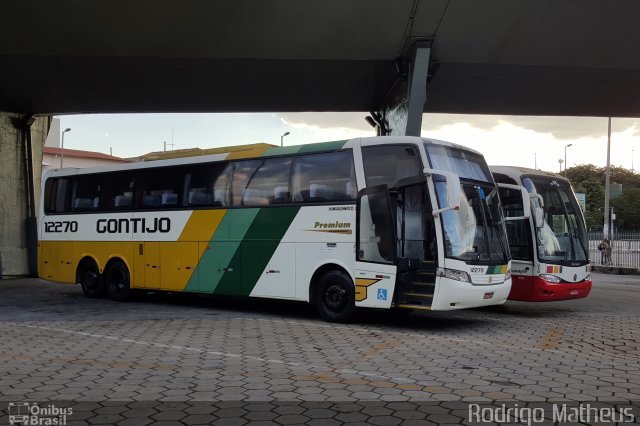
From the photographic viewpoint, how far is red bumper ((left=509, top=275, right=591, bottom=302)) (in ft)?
41.0

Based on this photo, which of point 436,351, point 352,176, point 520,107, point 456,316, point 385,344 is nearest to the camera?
point 436,351

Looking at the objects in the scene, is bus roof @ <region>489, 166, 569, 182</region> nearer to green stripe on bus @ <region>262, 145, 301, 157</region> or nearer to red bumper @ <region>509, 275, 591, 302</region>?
red bumper @ <region>509, 275, 591, 302</region>

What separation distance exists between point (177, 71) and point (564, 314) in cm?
1194

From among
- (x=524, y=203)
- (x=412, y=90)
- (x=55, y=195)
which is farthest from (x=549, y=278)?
(x=55, y=195)

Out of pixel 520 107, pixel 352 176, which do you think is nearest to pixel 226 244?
pixel 352 176

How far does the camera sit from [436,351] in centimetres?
827

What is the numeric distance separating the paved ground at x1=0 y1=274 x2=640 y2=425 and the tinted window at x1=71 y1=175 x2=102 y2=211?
368cm

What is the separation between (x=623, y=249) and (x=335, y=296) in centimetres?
2415

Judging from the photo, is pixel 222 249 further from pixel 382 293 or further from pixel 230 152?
pixel 382 293

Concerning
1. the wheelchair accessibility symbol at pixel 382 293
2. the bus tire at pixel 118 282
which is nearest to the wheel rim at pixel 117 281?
the bus tire at pixel 118 282

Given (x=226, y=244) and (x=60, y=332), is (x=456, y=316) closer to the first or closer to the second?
(x=226, y=244)

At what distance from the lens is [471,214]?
1043 centimetres

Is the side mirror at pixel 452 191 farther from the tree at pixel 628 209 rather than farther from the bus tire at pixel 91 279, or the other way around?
the tree at pixel 628 209

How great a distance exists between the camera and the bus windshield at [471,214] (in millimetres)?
10055
